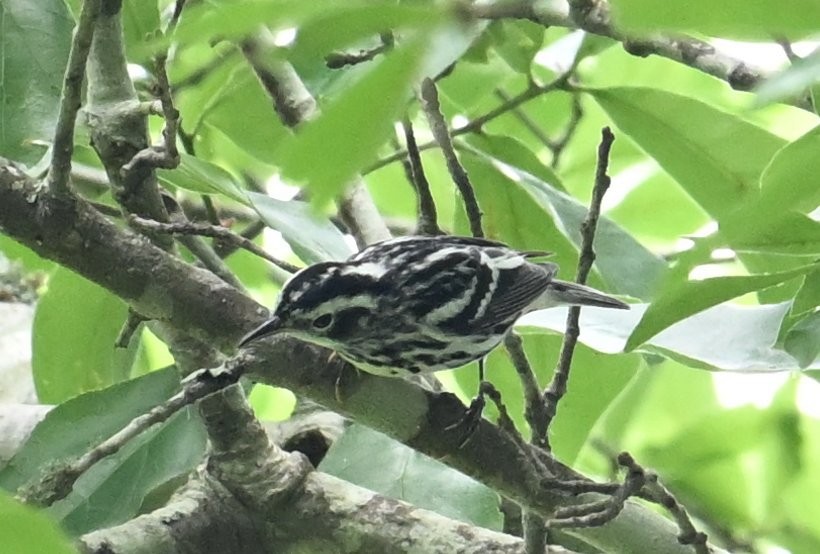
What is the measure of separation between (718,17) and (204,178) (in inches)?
24.2

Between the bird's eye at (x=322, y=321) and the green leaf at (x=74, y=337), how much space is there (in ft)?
0.88

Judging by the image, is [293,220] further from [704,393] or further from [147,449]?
[704,393]

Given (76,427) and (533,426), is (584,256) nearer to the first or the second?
(533,426)

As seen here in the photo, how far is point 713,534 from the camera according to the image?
4.50 ft

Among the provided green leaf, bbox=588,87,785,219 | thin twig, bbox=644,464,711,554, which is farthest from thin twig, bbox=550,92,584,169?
thin twig, bbox=644,464,711,554

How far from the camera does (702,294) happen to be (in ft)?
1.77

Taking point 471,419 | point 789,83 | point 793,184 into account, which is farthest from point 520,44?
point 789,83

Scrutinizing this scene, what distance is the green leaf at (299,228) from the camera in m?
0.85

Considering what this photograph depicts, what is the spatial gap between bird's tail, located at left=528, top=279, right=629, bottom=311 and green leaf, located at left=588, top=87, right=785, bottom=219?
151mm

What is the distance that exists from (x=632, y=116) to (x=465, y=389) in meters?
0.36

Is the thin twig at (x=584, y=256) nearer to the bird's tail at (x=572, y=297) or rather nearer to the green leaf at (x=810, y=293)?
the bird's tail at (x=572, y=297)

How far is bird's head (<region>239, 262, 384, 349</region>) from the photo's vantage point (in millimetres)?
969

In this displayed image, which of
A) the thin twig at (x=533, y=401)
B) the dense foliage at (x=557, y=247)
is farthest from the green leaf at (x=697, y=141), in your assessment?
the thin twig at (x=533, y=401)

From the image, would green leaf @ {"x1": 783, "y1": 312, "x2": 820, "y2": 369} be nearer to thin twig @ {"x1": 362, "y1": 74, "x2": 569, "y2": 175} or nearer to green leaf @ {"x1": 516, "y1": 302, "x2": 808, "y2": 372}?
green leaf @ {"x1": 516, "y1": 302, "x2": 808, "y2": 372}
